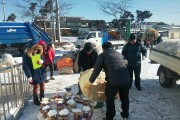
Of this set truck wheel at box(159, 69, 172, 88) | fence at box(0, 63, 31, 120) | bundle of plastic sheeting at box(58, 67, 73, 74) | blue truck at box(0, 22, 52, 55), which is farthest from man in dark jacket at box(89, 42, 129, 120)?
blue truck at box(0, 22, 52, 55)

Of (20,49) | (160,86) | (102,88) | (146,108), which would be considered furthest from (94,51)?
(20,49)

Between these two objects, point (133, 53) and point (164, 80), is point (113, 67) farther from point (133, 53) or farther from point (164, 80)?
point (164, 80)

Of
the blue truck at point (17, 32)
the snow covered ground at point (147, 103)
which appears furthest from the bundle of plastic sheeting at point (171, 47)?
the blue truck at point (17, 32)

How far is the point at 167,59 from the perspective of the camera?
7.07 metres

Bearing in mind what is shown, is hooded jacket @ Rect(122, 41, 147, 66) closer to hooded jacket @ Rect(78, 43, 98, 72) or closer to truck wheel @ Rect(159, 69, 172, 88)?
truck wheel @ Rect(159, 69, 172, 88)

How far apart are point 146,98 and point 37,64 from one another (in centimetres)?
304

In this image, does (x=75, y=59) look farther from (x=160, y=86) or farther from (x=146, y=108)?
(x=146, y=108)

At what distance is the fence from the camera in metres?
5.25

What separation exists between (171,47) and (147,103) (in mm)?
1754

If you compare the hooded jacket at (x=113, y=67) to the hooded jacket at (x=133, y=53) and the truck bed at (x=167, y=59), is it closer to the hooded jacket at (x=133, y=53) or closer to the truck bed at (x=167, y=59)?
the truck bed at (x=167, y=59)

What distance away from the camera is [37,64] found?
6.11 m

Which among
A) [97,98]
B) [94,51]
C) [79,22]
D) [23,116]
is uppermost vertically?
[79,22]

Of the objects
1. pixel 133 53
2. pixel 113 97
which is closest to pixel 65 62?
pixel 133 53

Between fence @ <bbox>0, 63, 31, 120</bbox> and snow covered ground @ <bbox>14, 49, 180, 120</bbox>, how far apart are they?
0.25 meters
